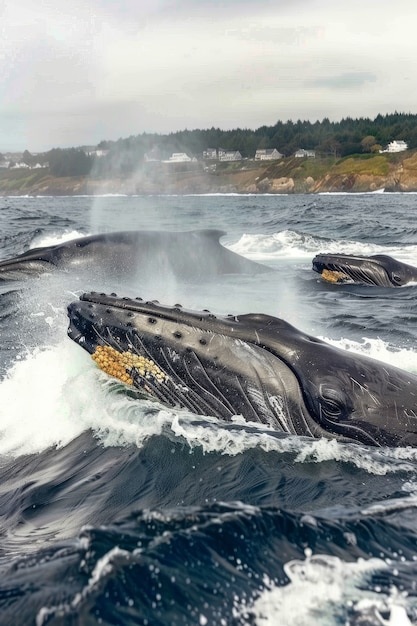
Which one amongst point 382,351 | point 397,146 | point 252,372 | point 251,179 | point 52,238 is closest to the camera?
point 252,372

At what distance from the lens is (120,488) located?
16.4 ft

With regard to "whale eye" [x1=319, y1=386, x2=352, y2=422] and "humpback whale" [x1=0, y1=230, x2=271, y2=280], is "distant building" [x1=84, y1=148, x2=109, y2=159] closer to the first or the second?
"humpback whale" [x1=0, y1=230, x2=271, y2=280]

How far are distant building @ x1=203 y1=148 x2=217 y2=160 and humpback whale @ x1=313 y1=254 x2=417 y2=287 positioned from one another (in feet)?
538

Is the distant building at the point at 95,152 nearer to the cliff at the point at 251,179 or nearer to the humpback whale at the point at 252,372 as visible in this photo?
the cliff at the point at 251,179

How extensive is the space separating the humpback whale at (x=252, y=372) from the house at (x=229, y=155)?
178904 millimetres

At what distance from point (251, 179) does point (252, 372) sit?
149m

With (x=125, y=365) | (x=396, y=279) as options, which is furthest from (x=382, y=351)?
(x=396, y=279)

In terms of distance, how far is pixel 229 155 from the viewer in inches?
7101

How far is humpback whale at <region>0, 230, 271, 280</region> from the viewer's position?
15.5 metres

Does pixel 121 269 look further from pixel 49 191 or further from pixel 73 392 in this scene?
pixel 49 191

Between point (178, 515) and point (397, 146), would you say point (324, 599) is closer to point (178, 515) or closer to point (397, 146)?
point (178, 515)

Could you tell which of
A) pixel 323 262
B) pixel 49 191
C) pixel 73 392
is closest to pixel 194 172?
pixel 49 191

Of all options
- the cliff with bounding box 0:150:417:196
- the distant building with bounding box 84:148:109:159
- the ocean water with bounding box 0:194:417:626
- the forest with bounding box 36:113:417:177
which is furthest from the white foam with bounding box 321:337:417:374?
the distant building with bounding box 84:148:109:159

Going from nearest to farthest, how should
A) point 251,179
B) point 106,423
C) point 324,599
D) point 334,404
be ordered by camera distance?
point 324,599 < point 334,404 < point 106,423 < point 251,179
